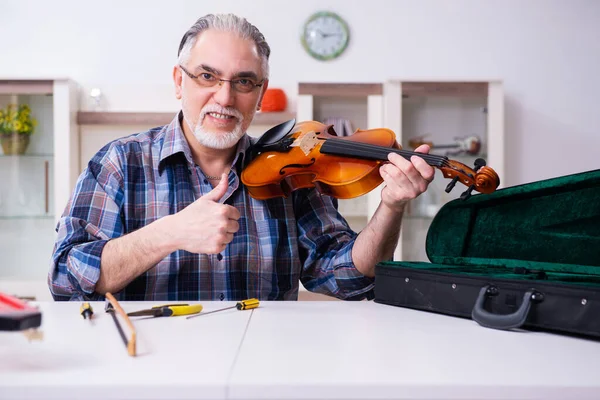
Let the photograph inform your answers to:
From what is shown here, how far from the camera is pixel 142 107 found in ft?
10.8

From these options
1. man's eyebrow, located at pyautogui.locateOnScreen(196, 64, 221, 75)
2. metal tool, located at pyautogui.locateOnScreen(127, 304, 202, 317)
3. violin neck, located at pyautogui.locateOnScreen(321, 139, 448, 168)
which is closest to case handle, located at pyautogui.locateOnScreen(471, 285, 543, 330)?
violin neck, located at pyautogui.locateOnScreen(321, 139, 448, 168)

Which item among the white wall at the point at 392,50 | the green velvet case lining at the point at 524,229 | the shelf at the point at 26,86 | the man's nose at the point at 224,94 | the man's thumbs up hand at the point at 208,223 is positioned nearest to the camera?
the man's thumbs up hand at the point at 208,223

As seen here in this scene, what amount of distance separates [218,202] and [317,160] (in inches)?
10.8

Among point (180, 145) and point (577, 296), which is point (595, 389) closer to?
point (577, 296)

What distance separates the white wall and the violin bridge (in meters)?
1.73

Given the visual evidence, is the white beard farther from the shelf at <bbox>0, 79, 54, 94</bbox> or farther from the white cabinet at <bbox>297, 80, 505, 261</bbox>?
the shelf at <bbox>0, 79, 54, 94</bbox>

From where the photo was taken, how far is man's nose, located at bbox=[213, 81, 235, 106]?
1583mm

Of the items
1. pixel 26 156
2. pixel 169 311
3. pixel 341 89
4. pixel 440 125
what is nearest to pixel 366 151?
pixel 169 311

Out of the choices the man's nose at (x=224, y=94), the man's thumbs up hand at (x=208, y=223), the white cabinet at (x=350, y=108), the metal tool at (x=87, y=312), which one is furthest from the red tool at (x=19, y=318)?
the white cabinet at (x=350, y=108)

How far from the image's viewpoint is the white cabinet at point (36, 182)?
308 centimetres

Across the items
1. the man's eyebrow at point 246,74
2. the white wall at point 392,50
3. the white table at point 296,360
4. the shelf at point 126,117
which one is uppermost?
the white wall at point 392,50

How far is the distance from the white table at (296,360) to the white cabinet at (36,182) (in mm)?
2196

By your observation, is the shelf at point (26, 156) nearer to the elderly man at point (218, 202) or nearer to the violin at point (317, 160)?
the elderly man at point (218, 202)

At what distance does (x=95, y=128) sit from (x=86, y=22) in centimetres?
60
